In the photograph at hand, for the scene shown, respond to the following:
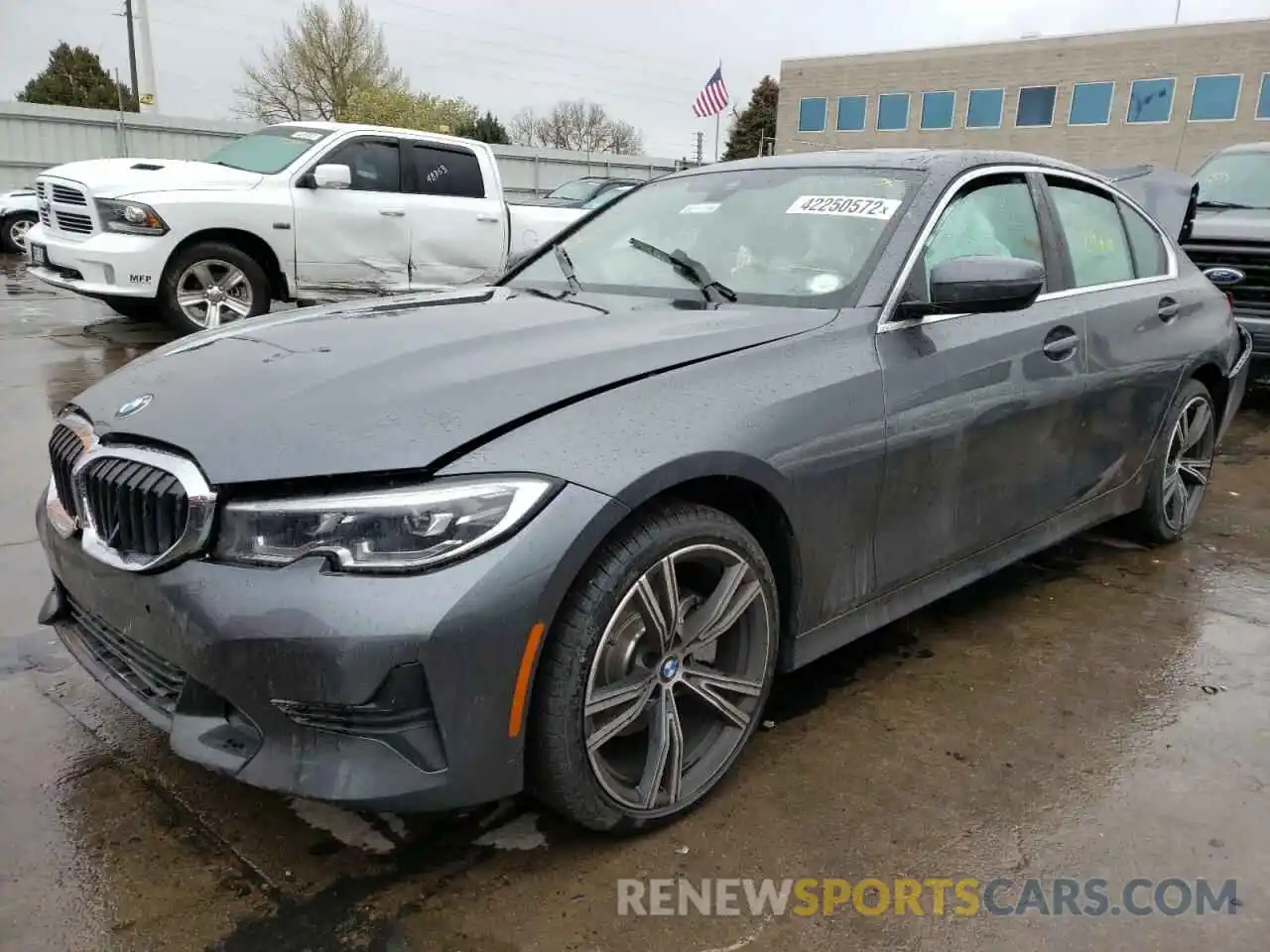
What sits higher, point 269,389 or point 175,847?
point 269,389

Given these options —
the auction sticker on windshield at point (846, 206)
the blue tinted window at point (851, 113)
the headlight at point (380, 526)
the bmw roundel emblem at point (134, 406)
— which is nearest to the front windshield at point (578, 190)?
the auction sticker on windshield at point (846, 206)

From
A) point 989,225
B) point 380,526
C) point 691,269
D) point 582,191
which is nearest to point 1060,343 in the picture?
point 989,225

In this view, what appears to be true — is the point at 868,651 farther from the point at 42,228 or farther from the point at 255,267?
the point at 42,228

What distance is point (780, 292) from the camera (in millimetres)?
2844

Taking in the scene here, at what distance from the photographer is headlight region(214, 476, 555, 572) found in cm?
186

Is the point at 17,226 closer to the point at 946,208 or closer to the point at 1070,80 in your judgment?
the point at 946,208

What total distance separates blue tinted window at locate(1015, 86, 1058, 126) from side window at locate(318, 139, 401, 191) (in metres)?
Result: 36.3

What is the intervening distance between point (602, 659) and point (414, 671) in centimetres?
44

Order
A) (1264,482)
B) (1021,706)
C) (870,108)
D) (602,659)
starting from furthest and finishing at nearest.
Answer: (870,108)
(1264,482)
(1021,706)
(602,659)

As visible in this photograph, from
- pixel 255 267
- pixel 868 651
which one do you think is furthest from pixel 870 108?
pixel 868 651

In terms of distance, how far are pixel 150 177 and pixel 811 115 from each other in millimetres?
41231

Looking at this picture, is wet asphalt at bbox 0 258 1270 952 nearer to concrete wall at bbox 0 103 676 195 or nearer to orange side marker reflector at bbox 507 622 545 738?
orange side marker reflector at bbox 507 622 545 738

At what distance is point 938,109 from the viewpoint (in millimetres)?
40812

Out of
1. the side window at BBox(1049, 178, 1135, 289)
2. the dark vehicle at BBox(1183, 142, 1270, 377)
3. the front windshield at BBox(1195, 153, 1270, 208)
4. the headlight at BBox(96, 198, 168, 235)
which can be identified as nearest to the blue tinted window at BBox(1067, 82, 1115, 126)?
the front windshield at BBox(1195, 153, 1270, 208)
